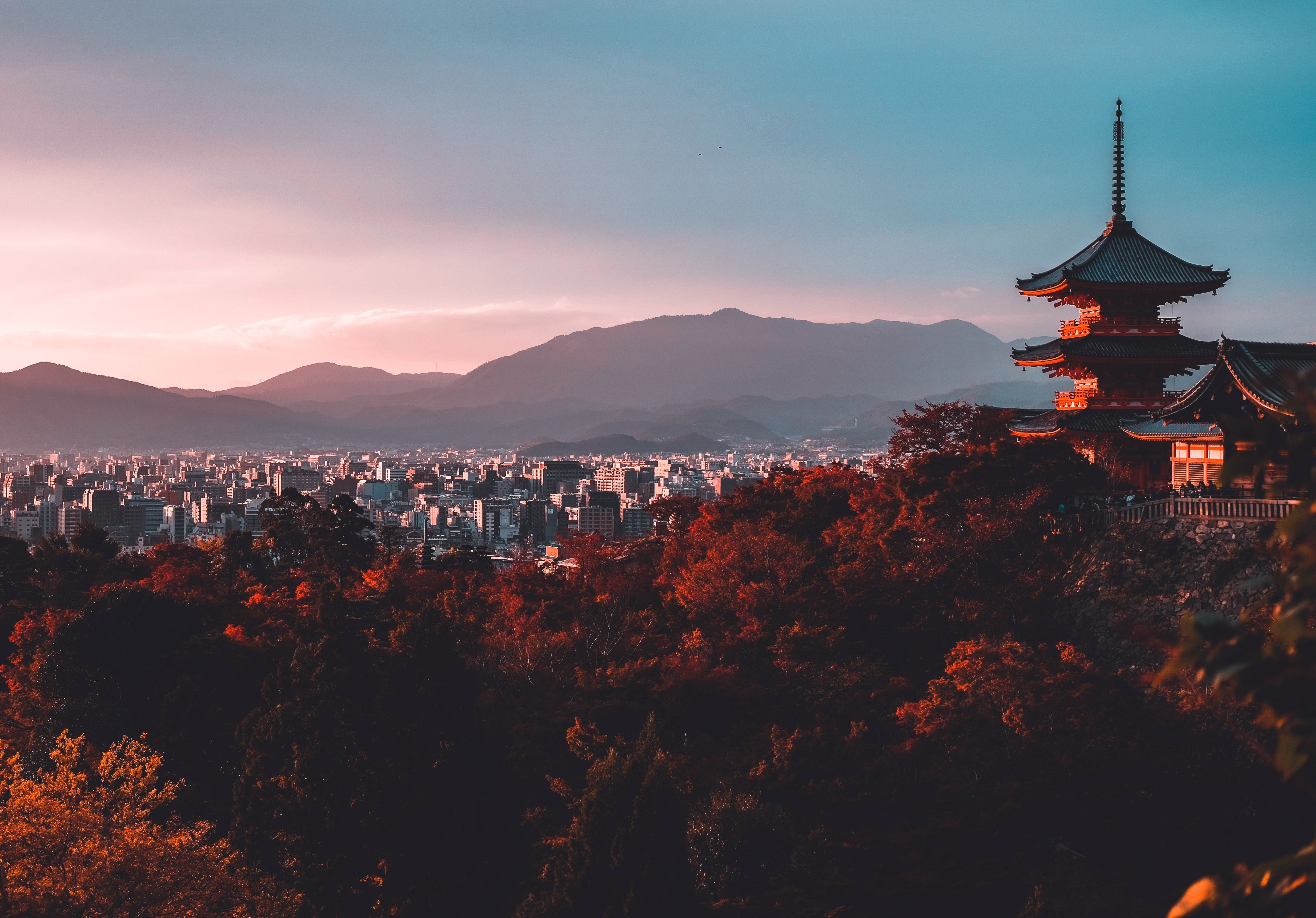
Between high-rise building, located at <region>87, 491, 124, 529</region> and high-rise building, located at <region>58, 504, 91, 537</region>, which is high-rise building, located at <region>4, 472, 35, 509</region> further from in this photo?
high-rise building, located at <region>87, 491, 124, 529</region>

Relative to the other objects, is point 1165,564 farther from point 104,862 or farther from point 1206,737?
point 104,862

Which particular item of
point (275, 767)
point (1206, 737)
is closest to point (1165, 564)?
point (1206, 737)

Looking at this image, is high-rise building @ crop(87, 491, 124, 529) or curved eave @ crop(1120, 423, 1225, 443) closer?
curved eave @ crop(1120, 423, 1225, 443)

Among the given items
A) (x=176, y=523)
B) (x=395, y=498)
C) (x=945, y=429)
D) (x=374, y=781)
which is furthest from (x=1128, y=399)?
(x=395, y=498)

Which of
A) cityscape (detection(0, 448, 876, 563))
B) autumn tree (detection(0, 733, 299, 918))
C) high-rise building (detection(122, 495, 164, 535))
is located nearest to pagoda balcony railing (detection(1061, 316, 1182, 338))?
autumn tree (detection(0, 733, 299, 918))

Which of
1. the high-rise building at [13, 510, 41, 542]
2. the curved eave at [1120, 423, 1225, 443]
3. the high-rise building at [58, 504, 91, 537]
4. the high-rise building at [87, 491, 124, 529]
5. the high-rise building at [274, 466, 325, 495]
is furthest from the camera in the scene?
the high-rise building at [274, 466, 325, 495]

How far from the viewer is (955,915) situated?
1075cm

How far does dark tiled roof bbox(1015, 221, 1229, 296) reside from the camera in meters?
17.8

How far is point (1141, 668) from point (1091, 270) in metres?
7.85

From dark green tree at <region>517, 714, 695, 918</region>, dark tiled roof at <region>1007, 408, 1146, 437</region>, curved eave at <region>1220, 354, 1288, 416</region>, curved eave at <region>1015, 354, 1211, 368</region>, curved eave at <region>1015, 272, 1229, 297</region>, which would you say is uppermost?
curved eave at <region>1015, 272, 1229, 297</region>

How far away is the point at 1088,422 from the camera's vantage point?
17.8 metres

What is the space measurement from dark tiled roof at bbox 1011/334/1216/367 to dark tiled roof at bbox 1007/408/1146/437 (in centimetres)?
94

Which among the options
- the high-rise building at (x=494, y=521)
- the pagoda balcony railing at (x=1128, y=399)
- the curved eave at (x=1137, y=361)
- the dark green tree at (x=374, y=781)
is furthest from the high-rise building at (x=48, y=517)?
the pagoda balcony railing at (x=1128, y=399)

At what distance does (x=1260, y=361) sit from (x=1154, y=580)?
319cm
